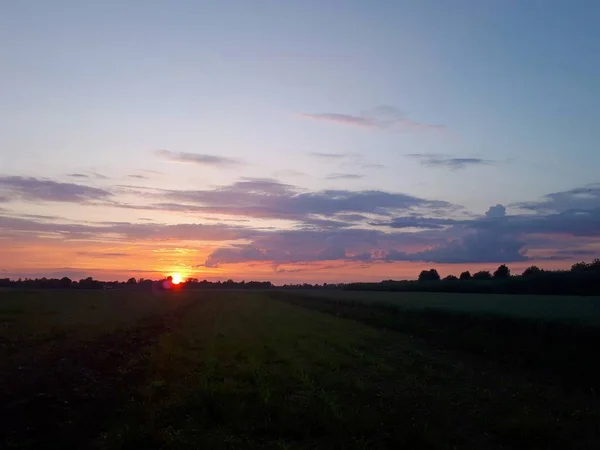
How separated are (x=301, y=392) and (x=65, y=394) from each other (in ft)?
20.2

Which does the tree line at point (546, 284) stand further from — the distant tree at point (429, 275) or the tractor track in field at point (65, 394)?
the tractor track in field at point (65, 394)

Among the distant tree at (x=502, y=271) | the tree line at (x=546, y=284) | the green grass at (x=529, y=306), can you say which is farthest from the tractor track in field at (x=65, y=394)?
the distant tree at (x=502, y=271)

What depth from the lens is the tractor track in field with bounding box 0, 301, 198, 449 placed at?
11.3 meters

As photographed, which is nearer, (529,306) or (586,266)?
(529,306)

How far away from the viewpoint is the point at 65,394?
1508 cm

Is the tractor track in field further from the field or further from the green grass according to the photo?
the green grass

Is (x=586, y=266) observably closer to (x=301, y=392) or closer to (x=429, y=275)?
(x=429, y=275)

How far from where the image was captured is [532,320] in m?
26.1

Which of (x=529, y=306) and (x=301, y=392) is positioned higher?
(x=529, y=306)

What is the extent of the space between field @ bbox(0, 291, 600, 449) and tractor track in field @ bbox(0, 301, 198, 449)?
0.04 metres

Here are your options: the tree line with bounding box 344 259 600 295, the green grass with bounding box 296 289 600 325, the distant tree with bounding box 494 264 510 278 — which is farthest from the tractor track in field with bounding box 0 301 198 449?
the distant tree with bounding box 494 264 510 278

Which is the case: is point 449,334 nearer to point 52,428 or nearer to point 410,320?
point 410,320

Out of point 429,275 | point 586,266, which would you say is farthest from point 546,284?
point 429,275

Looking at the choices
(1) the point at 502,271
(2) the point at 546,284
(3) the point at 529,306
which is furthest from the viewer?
(1) the point at 502,271
